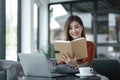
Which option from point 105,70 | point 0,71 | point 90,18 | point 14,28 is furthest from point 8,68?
point 90,18

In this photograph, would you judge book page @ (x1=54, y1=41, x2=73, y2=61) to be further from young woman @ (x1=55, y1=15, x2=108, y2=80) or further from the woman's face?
the woman's face

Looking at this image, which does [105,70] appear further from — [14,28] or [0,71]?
[14,28]

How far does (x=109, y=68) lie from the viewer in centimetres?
312

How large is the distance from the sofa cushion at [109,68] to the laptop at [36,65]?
1.44 metres

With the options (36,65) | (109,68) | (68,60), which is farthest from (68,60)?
(109,68)

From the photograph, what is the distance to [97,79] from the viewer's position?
59.1 inches

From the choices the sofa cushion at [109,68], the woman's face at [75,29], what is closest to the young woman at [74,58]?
the woman's face at [75,29]

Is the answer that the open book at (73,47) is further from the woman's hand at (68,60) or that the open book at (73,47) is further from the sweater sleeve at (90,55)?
the sweater sleeve at (90,55)

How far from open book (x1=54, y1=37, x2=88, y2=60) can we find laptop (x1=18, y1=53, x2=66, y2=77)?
186 millimetres

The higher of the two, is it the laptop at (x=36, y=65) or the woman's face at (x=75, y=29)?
the woman's face at (x=75, y=29)

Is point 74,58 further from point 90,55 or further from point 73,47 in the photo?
point 90,55

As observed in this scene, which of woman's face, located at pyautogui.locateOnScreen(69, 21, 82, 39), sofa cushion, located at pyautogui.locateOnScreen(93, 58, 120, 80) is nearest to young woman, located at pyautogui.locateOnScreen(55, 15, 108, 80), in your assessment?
woman's face, located at pyautogui.locateOnScreen(69, 21, 82, 39)

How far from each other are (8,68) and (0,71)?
12cm

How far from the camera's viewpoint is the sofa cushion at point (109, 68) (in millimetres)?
3113
